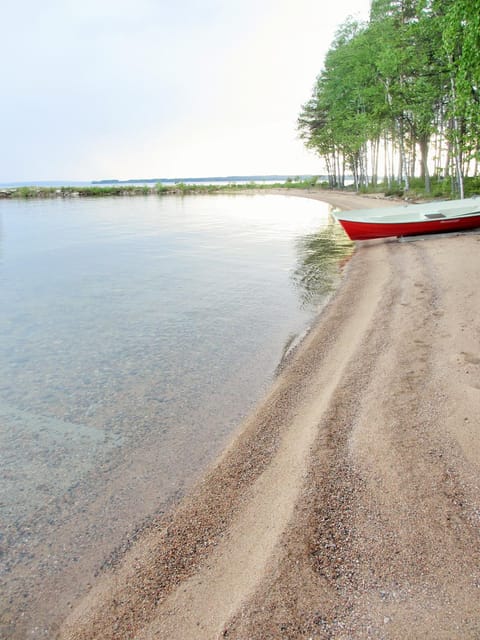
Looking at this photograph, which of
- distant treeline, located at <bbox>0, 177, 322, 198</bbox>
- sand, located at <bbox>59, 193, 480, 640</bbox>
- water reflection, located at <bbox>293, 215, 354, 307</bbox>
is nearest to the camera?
sand, located at <bbox>59, 193, 480, 640</bbox>

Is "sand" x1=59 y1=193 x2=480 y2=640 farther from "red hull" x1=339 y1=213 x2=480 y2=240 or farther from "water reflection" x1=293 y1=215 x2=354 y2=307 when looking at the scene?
"red hull" x1=339 y1=213 x2=480 y2=240

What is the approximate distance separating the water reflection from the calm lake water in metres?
0.12

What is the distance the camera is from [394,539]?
2943 millimetres

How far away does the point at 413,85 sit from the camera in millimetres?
28609

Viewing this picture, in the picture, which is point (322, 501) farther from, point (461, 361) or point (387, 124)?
point (387, 124)

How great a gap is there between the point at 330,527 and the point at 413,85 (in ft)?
108

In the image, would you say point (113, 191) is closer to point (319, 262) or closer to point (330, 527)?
point (319, 262)

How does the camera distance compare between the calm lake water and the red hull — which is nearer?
the calm lake water

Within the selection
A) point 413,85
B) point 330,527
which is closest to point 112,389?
point 330,527

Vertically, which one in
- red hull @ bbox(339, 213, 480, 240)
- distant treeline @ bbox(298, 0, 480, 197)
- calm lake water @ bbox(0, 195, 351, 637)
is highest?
distant treeline @ bbox(298, 0, 480, 197)

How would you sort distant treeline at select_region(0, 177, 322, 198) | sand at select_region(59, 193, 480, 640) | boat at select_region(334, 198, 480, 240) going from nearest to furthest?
sand at select_region(59, 193, 480, 640)
boat at select_region(334, 198, 480, 240)
distant treeline at select_region(0, 177, 322, 198)

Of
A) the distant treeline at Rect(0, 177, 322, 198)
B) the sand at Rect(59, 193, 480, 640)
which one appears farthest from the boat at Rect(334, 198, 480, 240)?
the distant treeline at Rect(0, 177, 322, 198)

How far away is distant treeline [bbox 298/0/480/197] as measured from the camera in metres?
17.9

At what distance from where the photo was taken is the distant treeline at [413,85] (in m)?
17.9
